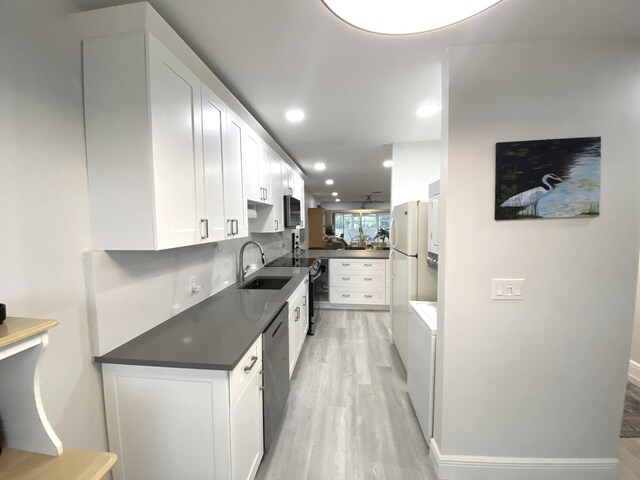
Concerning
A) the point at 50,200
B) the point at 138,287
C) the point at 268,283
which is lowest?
the point at 268,283

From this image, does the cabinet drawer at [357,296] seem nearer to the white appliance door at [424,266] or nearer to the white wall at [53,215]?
the white appliance door at [424,266]

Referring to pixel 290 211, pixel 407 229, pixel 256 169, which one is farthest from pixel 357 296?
pixel 256 169

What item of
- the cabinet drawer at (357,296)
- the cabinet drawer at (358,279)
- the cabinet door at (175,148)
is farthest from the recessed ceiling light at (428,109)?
the cabinet drawer at (357,296)

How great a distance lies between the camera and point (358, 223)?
12.5m

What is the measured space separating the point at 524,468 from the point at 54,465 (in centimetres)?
224

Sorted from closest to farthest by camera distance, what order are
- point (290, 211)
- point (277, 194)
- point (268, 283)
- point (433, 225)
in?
point (433, 225), point (268, 283), point (277, 194), point (290, 211)

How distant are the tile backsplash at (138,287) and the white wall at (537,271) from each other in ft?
5.53

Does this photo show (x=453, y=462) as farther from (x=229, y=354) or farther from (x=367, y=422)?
(x=229, y=354)

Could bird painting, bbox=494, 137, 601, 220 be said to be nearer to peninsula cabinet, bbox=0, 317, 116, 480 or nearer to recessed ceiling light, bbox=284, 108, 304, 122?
recessed ceiling light, bbox=284, 108, 304, 122

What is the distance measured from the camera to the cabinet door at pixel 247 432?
1.19 metres

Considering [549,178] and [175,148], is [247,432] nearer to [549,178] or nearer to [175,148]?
[175,148]

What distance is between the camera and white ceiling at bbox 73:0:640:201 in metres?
1.21

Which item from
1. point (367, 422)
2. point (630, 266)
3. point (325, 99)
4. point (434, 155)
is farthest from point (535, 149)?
point (367, 422)

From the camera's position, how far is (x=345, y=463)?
1.67 metres
